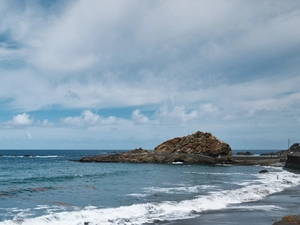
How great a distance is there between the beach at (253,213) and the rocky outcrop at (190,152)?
197ft

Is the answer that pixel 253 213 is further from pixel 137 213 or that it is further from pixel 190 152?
pixel 190 152

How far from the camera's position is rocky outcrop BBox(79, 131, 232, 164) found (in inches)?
3480

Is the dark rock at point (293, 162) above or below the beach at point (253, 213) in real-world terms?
above

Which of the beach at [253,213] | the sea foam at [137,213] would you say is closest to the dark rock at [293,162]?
the beach at [253,213]

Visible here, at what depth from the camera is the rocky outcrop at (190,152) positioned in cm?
8840

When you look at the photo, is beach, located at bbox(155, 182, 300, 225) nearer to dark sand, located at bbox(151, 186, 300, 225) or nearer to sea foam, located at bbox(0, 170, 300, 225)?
dark sand, located at bbox(151, 186, 300, 225)

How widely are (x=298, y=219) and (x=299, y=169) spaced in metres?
50.1

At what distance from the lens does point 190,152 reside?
298 feet

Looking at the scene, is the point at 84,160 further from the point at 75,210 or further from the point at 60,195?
the point at 75,210

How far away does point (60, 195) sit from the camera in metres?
30.3

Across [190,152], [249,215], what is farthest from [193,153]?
[249,215]

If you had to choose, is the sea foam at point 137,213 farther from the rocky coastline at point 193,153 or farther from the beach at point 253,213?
the rocky coastline at point 193,153

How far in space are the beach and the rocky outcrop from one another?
2368 inches

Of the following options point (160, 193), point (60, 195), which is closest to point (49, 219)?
point (60, 195)
